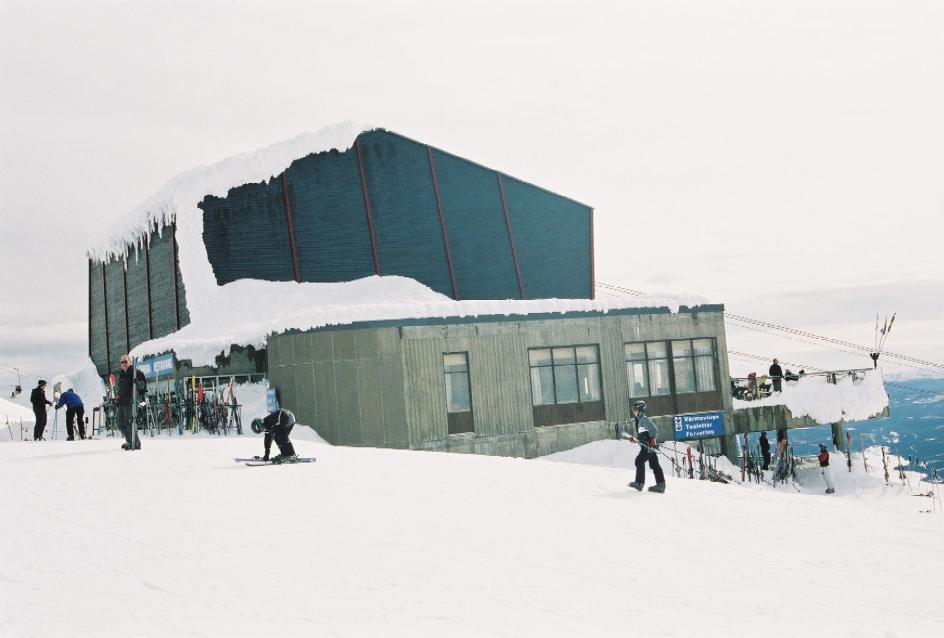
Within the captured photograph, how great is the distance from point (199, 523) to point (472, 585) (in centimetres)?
435

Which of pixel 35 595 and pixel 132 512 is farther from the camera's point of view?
pixel 132 512

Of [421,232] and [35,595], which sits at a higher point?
[421,232]

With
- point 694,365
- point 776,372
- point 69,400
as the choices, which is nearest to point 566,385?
point 694,365

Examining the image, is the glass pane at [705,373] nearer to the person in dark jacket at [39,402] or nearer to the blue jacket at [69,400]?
the blue jacket at [69,400]

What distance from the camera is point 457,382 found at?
30.9 meters

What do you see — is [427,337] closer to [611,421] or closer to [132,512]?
[611,421]

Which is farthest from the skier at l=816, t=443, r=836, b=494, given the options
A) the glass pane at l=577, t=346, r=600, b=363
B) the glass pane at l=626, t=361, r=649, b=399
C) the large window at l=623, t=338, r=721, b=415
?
the glass pane at l=577, t=346, r=600, b=363

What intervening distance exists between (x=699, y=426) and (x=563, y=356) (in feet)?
22.6

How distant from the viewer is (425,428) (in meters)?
29.8

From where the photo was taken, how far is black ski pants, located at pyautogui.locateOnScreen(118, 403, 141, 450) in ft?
64.3

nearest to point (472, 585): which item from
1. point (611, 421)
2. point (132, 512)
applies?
point (132, 512)

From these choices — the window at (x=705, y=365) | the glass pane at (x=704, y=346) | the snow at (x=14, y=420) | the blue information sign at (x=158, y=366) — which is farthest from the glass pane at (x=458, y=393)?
the snow at (x=14, y=420)

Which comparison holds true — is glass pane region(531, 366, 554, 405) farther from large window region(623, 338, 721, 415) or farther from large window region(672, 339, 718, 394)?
large window region(672, 339, 718, 394)

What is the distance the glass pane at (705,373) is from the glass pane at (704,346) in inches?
11.4
